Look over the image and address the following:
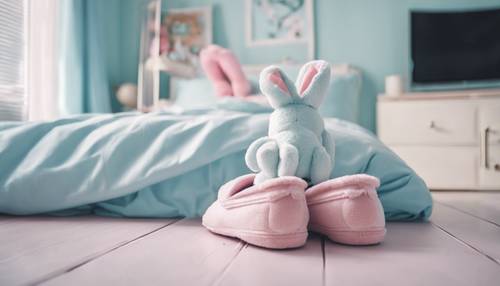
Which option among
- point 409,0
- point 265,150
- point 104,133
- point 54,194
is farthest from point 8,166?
point 409,0

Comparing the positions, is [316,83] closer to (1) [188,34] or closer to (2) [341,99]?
(2) [341,99]

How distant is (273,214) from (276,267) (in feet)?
0.37

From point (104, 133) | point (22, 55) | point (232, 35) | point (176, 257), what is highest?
point (232, 35)

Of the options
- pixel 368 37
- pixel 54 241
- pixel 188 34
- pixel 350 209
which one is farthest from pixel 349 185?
pixel 188 34

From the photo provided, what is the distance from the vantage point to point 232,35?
332 centimetres

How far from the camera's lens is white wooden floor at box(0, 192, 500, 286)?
0.65 meters

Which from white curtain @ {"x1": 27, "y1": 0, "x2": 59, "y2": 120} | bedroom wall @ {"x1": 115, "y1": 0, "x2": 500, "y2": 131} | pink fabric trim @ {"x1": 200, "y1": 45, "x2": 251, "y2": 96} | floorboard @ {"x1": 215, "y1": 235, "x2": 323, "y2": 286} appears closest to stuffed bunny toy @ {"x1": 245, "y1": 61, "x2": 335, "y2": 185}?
floorboard @ {"x1": 215, "y1": 235, "x2": 323, "y2": 286}

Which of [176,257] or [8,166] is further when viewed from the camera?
[8,166]

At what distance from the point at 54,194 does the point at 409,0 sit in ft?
9.27

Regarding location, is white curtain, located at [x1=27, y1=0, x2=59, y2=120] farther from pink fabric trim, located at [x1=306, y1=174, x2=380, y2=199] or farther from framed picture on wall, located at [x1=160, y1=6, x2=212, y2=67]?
pink fabric trim, located at [x1=306, y1=174, x2=380, y2=199]

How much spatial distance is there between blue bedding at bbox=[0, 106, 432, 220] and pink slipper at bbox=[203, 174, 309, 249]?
13.1 inches

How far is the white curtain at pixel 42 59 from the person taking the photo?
2467 mm

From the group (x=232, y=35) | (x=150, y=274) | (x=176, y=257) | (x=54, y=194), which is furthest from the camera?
(x=232, y=35)

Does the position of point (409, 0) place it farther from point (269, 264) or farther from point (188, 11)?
point (269, 264)
